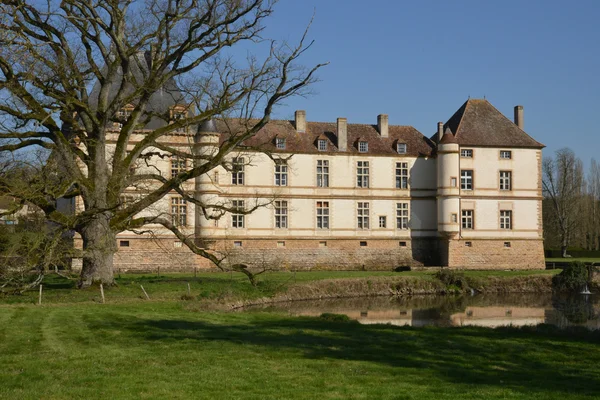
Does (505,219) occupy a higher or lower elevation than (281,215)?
lower

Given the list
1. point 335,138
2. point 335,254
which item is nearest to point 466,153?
point 335,138

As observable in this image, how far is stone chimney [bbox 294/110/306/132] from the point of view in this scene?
113ft

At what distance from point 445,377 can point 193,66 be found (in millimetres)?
12573

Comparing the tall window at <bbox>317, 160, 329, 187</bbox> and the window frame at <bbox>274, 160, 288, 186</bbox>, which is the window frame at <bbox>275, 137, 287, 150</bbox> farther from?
the tall window at <bbox>317, 160, 329, 187</bbox>

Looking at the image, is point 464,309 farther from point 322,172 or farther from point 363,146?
point 363,146

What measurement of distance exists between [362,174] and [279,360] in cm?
2475

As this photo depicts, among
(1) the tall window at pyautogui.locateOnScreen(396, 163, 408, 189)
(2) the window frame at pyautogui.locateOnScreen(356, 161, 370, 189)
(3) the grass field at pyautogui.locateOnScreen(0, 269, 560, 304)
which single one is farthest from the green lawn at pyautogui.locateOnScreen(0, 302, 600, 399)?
(1) the tall window at pyautogui.locateOnScreen(396, 163, 408, 189)

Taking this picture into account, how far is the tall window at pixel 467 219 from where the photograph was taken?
113 ft

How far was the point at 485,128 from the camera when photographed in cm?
3503

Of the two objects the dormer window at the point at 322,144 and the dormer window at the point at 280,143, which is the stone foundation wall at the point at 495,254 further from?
the dormer window at the point at 280,143

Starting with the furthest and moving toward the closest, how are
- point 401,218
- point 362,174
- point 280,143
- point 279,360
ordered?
point 401,218, point 362,174, point 280,143, point 279,360

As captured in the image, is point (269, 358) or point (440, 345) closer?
point (269, 358)

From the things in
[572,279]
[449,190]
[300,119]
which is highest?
[300,119]

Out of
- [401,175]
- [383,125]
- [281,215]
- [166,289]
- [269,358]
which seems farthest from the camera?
[383,125]
